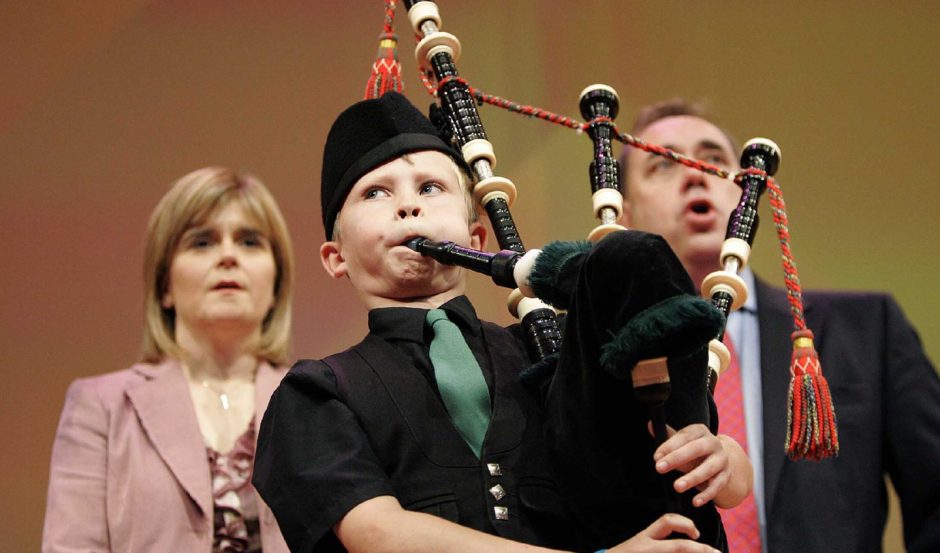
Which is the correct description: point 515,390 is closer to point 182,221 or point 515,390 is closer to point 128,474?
point 128,474

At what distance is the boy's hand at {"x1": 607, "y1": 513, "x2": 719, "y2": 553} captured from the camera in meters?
1.20

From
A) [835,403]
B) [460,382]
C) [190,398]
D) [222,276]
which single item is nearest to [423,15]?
[460,382]

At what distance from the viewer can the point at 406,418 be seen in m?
1.45

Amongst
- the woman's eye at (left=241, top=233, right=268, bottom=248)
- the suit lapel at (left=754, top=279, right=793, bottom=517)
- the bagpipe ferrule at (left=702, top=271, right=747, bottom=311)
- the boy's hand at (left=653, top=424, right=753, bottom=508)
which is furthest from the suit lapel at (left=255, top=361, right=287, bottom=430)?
the boy's hand at (left=653, top=424, right=753, bottom=508)

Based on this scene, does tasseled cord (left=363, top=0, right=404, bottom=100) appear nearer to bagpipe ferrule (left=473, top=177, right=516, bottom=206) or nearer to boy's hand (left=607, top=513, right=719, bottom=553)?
bagpipe ferrule (left=473, top=177, right=516, bottom=206)

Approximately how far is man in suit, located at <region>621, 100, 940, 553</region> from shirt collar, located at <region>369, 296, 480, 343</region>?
0.91 meters

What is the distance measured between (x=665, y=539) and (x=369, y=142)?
719 mm

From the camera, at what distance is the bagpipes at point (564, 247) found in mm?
1376

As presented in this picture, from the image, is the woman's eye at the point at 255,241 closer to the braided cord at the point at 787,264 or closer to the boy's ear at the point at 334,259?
the boy's ear at the point at 334,259

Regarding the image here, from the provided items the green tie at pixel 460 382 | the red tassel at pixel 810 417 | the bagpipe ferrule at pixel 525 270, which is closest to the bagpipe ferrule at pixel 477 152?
the green tie at pixel 460 382

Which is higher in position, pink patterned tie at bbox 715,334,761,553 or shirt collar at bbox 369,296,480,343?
shirt collar at bbox 369,296,480,343

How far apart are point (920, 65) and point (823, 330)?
3.61ft

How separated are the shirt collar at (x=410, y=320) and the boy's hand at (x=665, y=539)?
17.1 inches

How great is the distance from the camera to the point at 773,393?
7.78 feet
